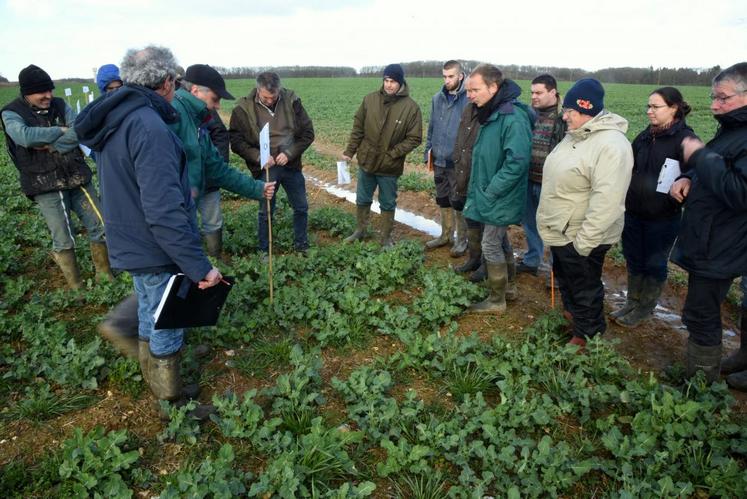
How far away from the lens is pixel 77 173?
499 centimetres

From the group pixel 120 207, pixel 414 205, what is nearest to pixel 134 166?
pixel 120 207

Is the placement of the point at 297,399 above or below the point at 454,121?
below

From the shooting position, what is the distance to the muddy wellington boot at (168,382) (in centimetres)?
332

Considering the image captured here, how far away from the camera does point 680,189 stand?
3.85 meters

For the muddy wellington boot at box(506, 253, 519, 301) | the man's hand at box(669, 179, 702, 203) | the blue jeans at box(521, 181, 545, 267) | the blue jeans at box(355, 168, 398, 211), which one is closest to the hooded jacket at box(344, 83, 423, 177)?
the blue jeans at box(355, 168, 398, 211)

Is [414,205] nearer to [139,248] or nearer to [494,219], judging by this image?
[494,219]

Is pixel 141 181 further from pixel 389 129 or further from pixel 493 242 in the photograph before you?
pixel 389 129

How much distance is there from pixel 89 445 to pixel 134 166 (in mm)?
1721

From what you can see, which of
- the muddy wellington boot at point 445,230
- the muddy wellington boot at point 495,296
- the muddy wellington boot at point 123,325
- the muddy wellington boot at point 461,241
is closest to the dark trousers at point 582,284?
the muddy wellington boot at point 495,296

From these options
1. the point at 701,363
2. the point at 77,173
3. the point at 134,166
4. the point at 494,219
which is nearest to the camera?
the point at 134,166

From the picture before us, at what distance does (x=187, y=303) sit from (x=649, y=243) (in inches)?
163

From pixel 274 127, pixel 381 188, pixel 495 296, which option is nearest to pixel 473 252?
pixel 495 296

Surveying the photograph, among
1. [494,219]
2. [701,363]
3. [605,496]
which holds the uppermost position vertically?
[494,219]

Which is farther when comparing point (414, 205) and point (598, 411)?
point (414, 205)
